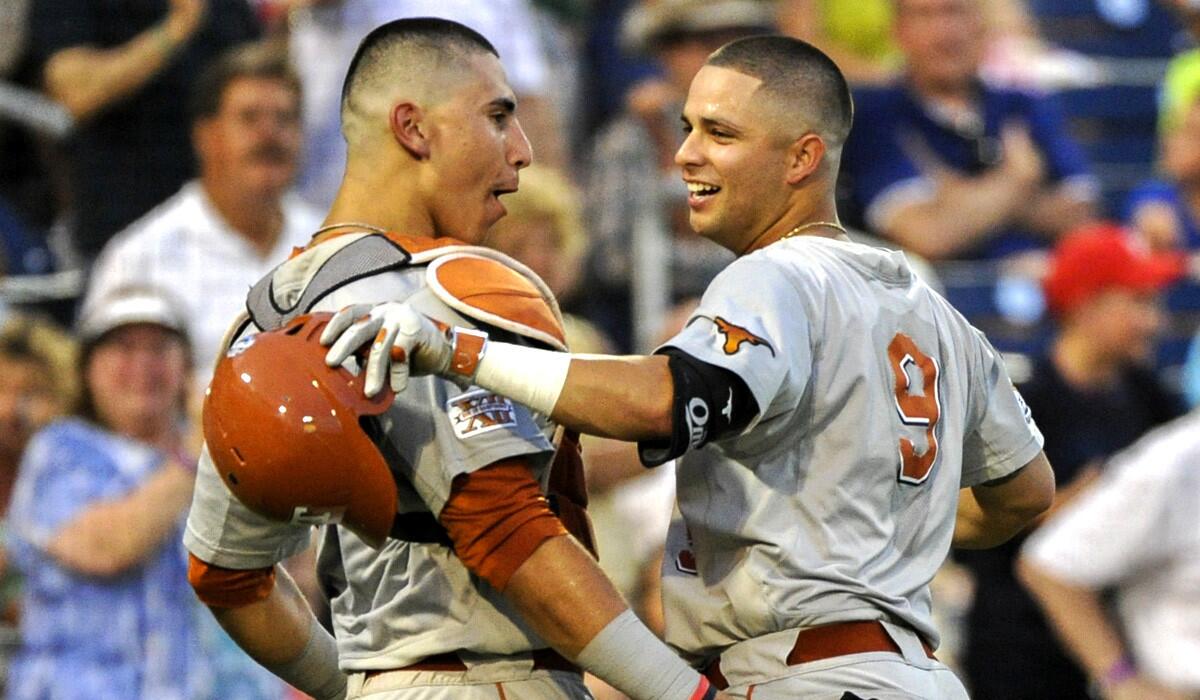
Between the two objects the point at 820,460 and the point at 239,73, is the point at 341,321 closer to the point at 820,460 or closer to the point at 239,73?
the point at 820,460

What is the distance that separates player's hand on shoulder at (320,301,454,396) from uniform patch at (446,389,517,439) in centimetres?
21

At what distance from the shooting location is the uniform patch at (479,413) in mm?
3467

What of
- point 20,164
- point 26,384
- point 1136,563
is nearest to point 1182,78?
point 1136,563

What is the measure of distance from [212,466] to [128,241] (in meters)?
3.48

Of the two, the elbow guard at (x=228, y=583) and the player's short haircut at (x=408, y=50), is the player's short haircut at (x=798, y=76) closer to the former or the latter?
the player's short haircut at (x=408, y=50)

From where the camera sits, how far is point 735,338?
334 centimetres

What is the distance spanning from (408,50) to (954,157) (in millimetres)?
4850

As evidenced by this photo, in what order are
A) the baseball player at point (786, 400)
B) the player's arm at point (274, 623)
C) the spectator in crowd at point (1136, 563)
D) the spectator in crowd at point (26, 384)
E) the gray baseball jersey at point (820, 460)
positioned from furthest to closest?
the spectator in crowd at point (26, 384), the spectator in crowd at point (1136, 563), the player's arm at point (274, 623), the gray baseball jersey at point (820, 460), the baseball player at point (786, 400)

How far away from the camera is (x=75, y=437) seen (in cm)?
627

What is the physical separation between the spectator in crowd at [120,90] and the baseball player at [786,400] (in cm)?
399

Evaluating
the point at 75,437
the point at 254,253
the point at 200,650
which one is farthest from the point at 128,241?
the point at 200,650

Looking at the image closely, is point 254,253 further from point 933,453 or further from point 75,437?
point 933,453

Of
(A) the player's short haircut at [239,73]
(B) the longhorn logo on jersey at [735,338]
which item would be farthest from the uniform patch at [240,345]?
(A) the player's short haircut at [239,73]

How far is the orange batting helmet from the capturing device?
3.27 metres
